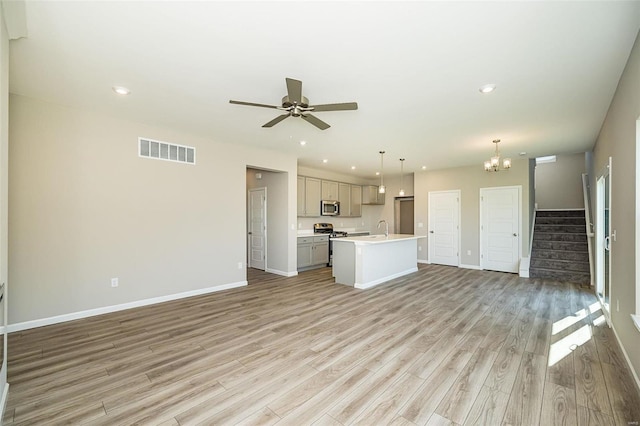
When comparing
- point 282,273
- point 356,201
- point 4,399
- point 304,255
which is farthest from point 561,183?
point 4,399

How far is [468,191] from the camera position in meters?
7.57

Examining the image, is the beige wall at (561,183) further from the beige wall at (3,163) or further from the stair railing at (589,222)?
the beige wall at (3,163)

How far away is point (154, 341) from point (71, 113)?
121 inches

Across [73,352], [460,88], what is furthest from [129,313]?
[460,88]

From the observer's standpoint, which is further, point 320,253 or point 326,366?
point 320,253

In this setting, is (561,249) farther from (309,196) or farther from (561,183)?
(309,196)

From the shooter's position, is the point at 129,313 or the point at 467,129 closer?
the point at 129,313

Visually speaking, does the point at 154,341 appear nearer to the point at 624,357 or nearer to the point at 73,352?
the point at 73,352

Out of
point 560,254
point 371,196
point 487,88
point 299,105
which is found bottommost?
point 560,254

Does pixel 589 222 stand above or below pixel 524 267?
above

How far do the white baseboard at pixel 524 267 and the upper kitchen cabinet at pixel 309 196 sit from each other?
5.03 meters

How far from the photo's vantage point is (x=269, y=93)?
3219 mm

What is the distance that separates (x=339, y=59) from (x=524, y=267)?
6.59 meters

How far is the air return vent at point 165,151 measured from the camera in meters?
4.31
